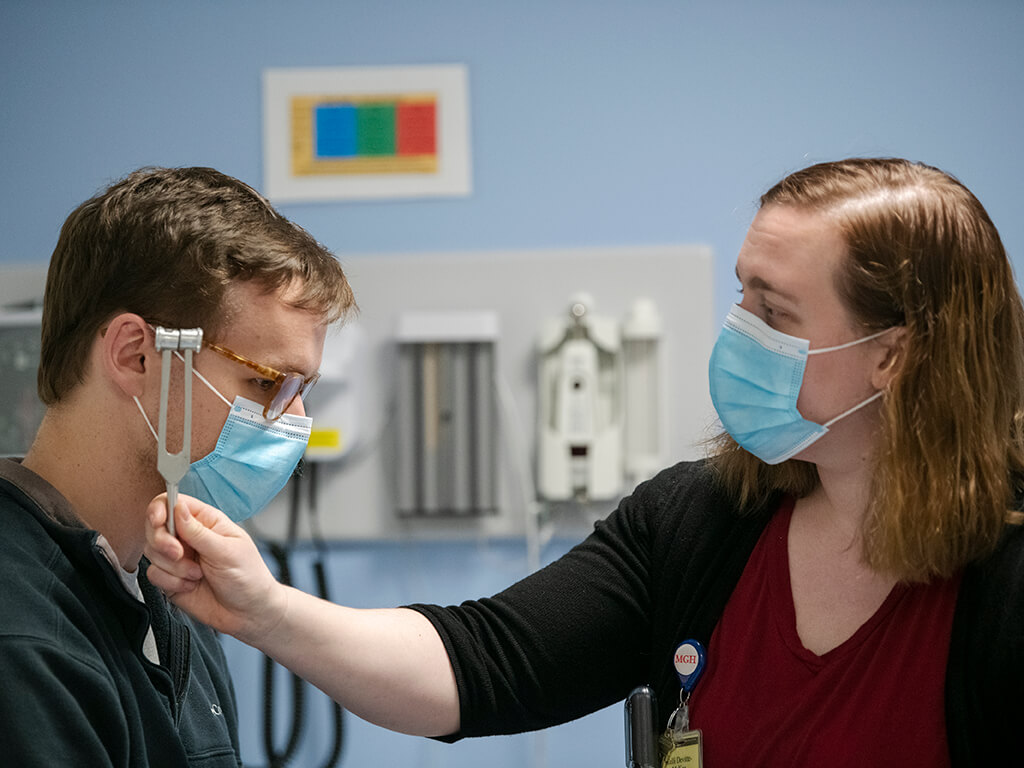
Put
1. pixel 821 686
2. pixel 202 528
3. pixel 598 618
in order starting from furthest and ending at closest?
1. pixel 598 618
2. pixel 821 686
3. pixel 202 528

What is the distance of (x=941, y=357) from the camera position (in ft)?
3.85

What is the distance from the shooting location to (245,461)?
47.0 inches

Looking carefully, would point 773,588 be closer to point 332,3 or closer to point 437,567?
point 437,567

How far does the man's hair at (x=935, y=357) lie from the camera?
116cm

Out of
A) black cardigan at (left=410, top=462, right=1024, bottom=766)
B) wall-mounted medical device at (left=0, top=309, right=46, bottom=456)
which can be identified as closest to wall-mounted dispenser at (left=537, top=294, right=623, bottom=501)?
black cardigan at (left=410, top=462, right=1024, bottom=766)

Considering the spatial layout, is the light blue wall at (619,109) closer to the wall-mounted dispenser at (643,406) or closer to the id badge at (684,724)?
the wall-mounted dispenser at (643,406)

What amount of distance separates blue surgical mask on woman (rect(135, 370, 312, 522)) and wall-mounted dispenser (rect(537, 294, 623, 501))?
3.42 ft

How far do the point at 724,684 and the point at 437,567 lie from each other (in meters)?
1.20

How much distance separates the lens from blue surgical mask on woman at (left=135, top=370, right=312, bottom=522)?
1.17 metres

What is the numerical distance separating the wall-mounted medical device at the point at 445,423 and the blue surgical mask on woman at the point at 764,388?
101 cm

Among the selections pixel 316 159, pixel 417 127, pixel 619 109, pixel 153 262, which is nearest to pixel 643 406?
pixel 619 109

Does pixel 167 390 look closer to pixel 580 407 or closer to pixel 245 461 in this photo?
pixel 245 461

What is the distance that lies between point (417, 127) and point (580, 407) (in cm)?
74

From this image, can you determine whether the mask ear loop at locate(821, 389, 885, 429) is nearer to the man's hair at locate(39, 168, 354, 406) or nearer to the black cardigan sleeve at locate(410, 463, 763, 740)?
the black cardigan sleeve at locate(410, 463, 763, 740)
